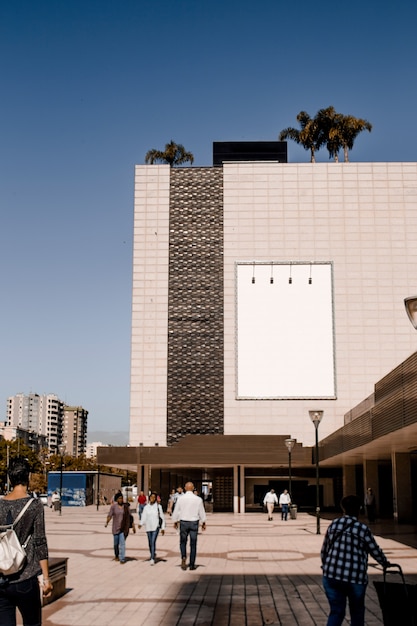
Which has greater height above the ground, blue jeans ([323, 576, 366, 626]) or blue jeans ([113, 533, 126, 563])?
blue jeans ([323, 576, 366, 626])

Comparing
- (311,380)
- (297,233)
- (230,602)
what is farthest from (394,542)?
(297,233)

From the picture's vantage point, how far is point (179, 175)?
62688 millimetres

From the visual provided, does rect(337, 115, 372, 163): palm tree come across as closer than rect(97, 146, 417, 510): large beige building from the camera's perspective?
No

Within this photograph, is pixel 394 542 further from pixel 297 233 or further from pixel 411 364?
pixel 297 233

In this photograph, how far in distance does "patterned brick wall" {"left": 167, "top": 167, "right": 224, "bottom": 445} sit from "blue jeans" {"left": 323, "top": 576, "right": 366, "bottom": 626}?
5178 centimetres

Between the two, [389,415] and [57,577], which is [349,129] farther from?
[57,577]

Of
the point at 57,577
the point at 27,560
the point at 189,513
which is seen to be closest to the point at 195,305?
the point at 189,513

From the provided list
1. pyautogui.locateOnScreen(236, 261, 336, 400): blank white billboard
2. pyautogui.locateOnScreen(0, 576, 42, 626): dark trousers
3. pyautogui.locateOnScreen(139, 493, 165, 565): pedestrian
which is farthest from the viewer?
pyautogui.locateOnScreen(236, 261, 336, 400): blank white billboard

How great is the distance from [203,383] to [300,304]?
370 inches

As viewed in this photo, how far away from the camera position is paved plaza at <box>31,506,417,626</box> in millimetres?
10695

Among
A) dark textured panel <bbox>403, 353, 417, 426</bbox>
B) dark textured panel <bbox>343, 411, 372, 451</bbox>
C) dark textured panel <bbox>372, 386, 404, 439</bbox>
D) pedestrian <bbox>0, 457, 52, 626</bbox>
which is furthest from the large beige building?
pedestrian <bbox>0, 457, 52, 626</bbox>

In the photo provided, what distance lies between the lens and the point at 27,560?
6.27m

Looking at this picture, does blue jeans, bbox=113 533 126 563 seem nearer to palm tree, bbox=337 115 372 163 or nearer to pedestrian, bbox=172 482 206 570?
pedestrian, bbox=172 482 206 570

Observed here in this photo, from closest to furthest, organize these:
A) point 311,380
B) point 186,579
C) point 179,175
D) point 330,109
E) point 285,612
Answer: point 285,612 < point 186,579 < point 311,380 < point 179,175 < point 330,109
